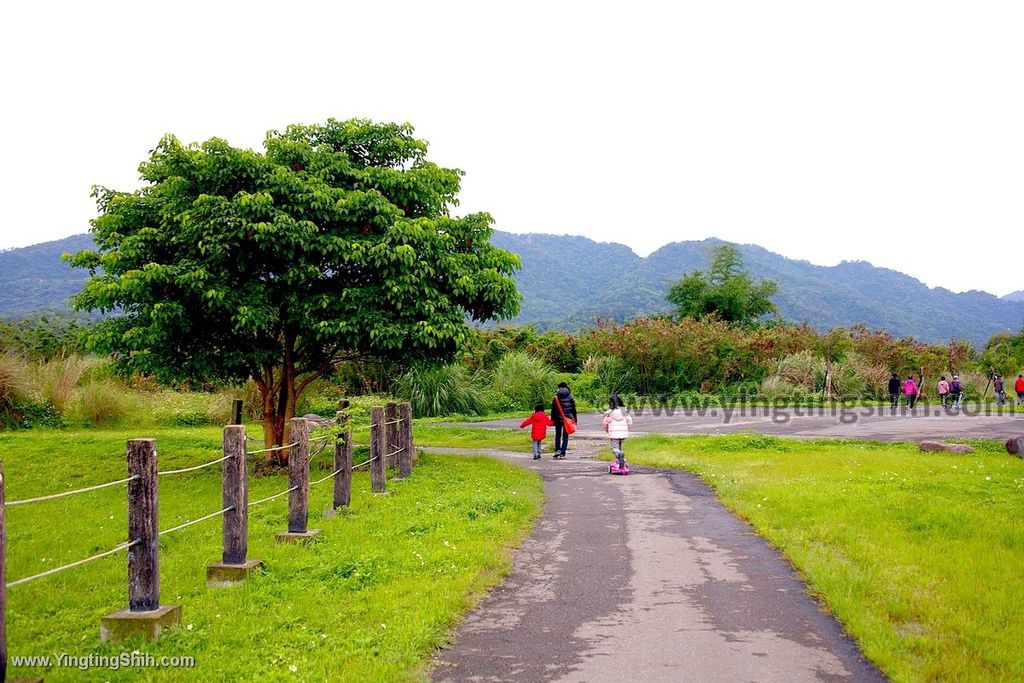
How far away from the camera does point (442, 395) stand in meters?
30.0

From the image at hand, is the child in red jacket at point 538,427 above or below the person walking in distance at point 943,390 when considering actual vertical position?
below

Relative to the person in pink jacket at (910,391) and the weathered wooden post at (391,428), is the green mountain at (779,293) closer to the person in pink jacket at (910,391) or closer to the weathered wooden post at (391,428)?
the person in pink jacket at (910,391)

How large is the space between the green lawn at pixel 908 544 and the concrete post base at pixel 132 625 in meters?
4.94

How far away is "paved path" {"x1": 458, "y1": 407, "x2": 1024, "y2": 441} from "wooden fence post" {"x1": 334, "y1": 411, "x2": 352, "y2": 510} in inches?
527

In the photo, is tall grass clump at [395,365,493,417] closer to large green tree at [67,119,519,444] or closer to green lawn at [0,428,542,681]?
large green tree at [67,119,519,444]

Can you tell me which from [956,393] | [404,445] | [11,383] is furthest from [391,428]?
[956,393]

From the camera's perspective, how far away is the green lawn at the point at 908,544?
5.73m

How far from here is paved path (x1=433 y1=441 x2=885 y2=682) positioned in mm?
5469

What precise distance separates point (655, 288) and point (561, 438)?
120m

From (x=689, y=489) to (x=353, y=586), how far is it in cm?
784

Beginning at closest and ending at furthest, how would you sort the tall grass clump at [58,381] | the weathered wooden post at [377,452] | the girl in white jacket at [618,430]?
the weathered wooden post at [377,452]
the girl in white jacket at [618,430]
the tall grass clump at [58,381]

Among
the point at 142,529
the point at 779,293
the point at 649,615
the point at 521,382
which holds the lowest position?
the point at 649,615

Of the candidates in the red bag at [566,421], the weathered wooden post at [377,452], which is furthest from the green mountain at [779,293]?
the weathered wooden post at [377,452]

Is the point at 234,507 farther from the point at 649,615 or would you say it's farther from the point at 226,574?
the point at 649,615
